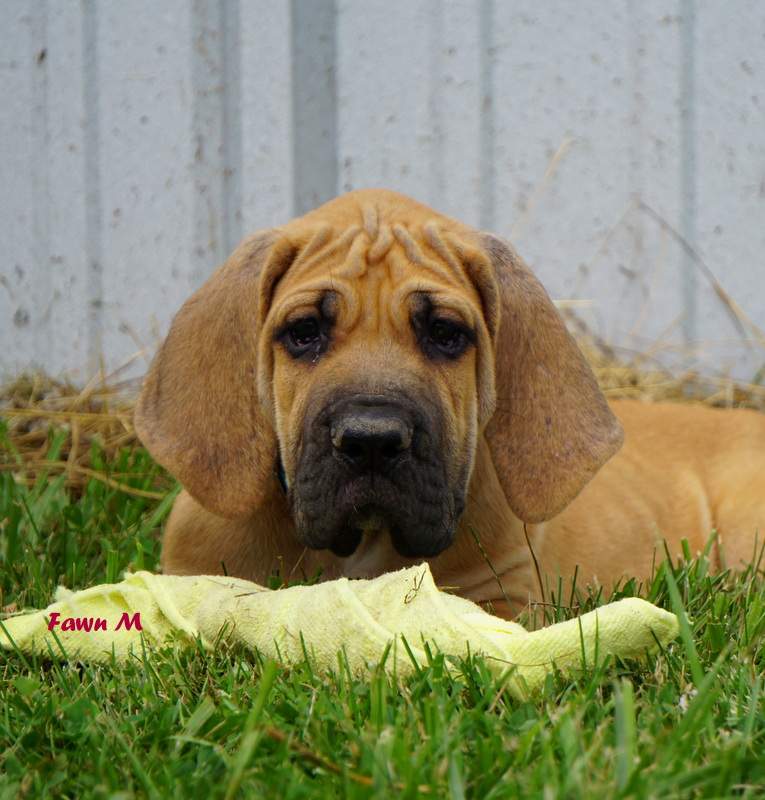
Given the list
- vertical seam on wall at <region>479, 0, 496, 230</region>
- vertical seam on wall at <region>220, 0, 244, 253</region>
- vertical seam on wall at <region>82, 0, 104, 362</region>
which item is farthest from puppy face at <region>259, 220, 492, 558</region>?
vertical seam on wall at <region>82, 0, 104, 362</region>

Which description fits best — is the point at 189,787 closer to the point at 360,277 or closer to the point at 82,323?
the point at 360,277

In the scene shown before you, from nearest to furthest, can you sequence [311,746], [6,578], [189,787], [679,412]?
[189,787]
[311,746]
[6,578]
[679,412]

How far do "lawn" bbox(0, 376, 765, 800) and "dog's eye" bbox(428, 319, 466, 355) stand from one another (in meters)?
0.82

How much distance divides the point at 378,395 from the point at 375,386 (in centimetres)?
5

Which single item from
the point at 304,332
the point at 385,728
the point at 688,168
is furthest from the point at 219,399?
the point at 688,168

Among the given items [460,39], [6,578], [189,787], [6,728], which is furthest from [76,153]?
[189,787]

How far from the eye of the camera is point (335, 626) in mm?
2029

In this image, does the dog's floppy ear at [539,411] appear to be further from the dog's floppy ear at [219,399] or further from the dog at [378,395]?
the dog's floppy ear at [219,399]

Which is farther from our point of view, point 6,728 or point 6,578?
point 6,578

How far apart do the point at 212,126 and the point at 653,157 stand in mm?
2516

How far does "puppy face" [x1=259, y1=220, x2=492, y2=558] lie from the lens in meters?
2.40

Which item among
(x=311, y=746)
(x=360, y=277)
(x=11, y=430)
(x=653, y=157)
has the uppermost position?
(x=653, y=157)

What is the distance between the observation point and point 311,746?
1.64 m

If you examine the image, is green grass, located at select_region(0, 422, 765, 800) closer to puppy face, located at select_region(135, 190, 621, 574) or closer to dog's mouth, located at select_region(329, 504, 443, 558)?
dog's mouth, located at select_region(329, 504, 443, 558)
